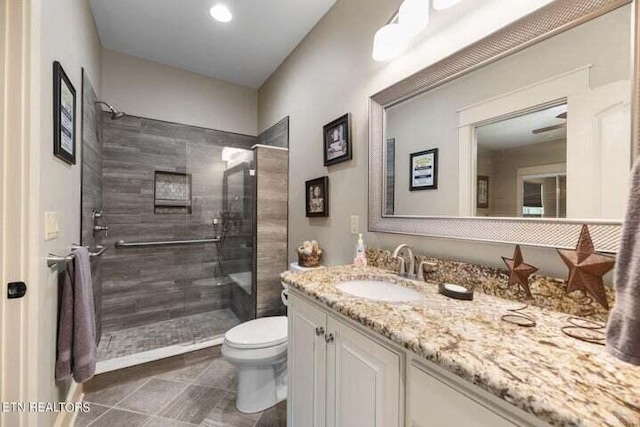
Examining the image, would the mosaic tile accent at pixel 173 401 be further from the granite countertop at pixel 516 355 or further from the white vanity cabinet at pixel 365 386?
the granite countertop at pixel 516 355

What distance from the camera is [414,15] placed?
1229 mm

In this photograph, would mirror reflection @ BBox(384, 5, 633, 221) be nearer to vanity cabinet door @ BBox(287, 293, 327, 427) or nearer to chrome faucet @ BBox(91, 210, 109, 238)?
vanity cabinet door @ BBox(287, 293, 327, 427)

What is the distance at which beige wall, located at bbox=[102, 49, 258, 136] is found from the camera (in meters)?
2.55

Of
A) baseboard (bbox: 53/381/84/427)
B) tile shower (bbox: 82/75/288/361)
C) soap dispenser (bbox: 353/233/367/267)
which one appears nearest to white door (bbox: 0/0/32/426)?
baseboard (bbox: 53/381/84/427)

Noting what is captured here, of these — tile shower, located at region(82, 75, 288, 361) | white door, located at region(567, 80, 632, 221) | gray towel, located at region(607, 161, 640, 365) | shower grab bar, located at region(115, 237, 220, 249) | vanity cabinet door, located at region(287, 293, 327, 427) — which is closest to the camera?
gray towel, located at region(607, 161, 640, 365)

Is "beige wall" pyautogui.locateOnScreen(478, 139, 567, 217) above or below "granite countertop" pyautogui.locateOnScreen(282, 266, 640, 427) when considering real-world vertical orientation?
above

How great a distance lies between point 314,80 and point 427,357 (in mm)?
2092

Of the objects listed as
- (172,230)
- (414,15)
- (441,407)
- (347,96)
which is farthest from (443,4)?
(172,230)

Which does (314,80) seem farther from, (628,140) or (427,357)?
(427,357)

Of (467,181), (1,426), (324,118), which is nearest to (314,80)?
(324,118)

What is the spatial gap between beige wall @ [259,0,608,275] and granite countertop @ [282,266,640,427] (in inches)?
12.3

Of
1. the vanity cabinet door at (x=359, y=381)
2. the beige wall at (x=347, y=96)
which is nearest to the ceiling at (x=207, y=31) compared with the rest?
the beige wall at (x=347, y=96)

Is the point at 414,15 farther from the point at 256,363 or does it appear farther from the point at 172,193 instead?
the point at 172,193

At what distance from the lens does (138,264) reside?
8.84 feet
